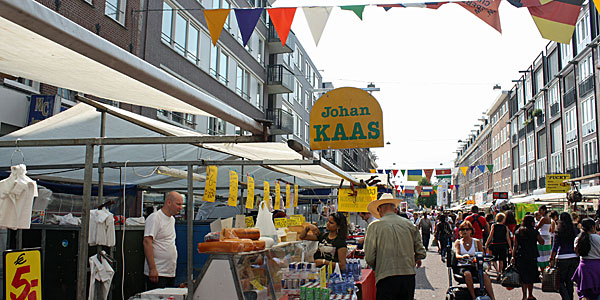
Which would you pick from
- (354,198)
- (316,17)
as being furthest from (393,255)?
(354,198)

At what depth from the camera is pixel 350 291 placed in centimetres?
589

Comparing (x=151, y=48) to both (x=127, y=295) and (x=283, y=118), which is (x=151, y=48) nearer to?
(x=127, y=295)

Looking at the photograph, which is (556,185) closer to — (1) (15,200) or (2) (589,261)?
(2) (589,261)

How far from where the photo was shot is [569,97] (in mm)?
37750

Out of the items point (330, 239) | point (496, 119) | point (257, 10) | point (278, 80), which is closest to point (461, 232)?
point (330, 239)

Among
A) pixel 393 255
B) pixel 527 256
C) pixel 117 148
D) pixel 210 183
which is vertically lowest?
pixel 527 256

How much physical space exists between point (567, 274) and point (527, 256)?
1.06 meters

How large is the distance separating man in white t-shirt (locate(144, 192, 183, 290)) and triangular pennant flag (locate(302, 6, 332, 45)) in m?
3.36

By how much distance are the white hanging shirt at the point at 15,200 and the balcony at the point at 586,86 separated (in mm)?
36132

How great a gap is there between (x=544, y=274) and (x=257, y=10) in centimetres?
713

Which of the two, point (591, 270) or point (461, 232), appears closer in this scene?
point (591, 270)

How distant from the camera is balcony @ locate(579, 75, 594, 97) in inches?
1287

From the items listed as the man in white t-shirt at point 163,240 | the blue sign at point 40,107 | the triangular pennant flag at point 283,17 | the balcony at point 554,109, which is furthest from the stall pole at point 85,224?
the balcony at point 554,109

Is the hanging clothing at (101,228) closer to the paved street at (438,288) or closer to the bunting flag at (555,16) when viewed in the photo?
the bunting flag at (555,16)
